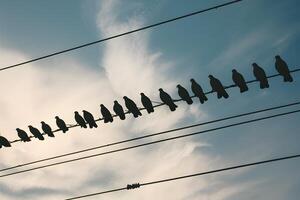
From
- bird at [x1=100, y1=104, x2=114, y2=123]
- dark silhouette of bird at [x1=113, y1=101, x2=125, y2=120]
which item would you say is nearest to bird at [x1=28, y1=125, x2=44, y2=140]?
bird at [x1=100, y1=104, x2=114, y2=123]

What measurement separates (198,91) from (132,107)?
77.2 inches

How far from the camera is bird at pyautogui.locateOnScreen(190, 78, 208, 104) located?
12589 mm

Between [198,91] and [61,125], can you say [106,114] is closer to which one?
[61,125]

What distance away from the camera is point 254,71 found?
12.8m

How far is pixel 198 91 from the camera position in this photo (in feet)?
42.3

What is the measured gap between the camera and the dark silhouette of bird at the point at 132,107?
12.9 metres

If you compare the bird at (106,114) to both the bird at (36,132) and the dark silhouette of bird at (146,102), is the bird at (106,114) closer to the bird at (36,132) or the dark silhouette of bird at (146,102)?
the dark silhouette of bird at (146,102)

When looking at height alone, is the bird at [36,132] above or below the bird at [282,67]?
above

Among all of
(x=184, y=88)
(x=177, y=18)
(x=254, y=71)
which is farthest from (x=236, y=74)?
(x=177, y=18)

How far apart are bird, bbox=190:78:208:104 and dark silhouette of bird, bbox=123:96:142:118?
1687 mm

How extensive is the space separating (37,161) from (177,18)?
4.74 metres

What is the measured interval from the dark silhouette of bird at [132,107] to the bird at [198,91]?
5.53 ft

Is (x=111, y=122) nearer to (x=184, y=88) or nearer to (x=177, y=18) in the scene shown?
(x=184, y=88)

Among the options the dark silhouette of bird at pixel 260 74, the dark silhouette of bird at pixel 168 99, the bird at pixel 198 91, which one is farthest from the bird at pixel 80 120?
the dark silhouette of bird at pixel 260 74
